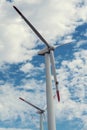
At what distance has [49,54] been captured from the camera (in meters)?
65.1

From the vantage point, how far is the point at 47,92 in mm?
59312

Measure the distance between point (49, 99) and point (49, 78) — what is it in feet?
13.3

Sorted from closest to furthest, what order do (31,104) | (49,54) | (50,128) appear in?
(50,128) < (49,54) < (31,104)

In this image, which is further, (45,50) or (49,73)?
(45,50)

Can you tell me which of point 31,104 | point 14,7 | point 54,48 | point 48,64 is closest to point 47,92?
point 48,64

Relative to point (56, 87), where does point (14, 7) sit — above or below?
above

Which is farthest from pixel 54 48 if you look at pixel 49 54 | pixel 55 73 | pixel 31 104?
pixel 31 104

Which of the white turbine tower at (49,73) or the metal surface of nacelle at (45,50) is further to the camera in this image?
the metal surface of nacelle at (45,50)

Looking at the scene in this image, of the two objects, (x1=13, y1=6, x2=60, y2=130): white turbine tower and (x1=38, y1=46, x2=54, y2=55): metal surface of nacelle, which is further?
(x1=38, y1=46, x2=54, y2=55): metal surface of nacelle

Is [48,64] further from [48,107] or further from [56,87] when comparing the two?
[48,107]

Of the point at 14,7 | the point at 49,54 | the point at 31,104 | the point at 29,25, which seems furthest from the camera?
the point at 31,104

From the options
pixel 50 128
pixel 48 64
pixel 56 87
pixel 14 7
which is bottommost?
pixel 50 128

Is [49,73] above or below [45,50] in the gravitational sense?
below

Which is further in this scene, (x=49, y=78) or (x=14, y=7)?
(x=49, y=78)
